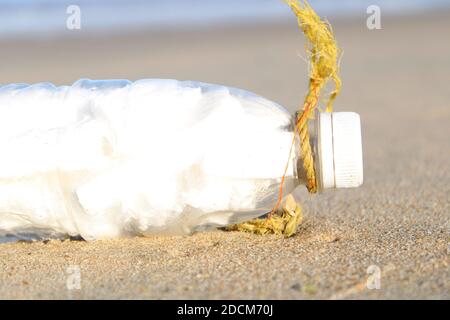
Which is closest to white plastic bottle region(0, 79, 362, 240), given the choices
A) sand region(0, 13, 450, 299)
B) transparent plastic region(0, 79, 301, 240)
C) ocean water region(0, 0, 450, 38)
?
transparent plastic region(0, 79, 301, 240)

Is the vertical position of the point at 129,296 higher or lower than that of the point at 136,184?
lower

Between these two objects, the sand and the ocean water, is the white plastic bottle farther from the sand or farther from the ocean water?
the ocean water

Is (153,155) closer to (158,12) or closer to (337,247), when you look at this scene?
(337,247)

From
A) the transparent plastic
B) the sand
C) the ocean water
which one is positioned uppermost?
the ocean water

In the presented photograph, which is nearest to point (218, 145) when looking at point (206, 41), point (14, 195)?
point (14, 195)

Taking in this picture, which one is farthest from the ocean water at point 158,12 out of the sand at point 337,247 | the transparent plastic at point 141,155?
the transparent plastic at point 141,155

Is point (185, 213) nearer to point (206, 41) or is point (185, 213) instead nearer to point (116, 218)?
point (116, 218)

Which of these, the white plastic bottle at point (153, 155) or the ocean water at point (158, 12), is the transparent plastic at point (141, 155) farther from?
the ocean water at point (158, 12)

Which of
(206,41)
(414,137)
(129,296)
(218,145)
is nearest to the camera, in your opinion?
(129,296)
